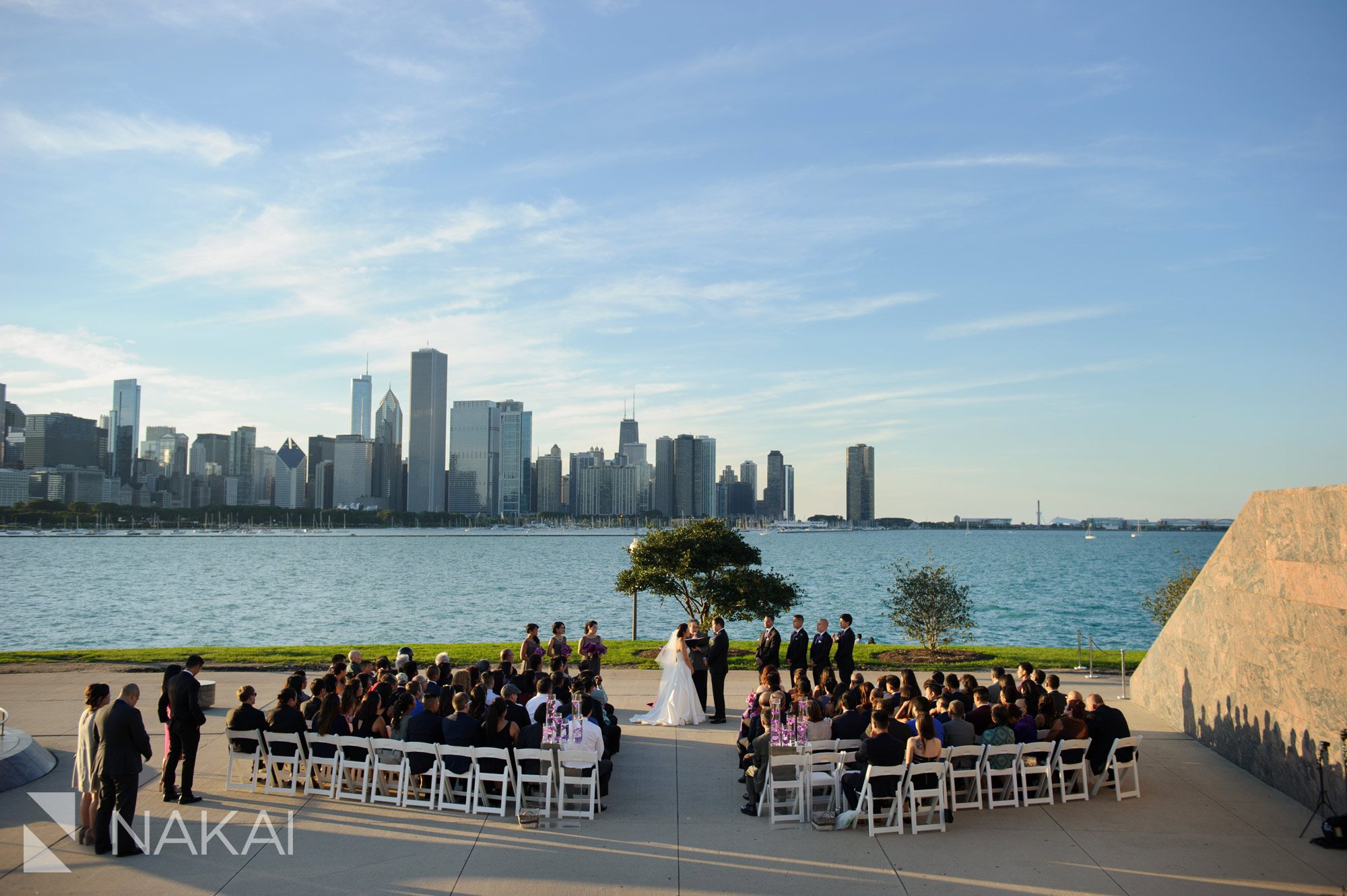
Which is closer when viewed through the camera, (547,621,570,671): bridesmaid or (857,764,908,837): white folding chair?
(857,764,908,837): white folding chair

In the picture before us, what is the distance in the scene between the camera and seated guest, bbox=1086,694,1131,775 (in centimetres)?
990

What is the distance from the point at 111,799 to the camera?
7.87 m

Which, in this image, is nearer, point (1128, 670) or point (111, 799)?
point (111, 799)

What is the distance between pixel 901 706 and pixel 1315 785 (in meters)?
4.38

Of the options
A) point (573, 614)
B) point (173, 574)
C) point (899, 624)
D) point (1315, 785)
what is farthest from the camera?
point (173, 574)

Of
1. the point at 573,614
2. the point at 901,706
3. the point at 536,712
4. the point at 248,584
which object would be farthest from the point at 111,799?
the point at 248,584

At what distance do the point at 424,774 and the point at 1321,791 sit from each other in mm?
9467

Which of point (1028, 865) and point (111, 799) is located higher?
point (111, 799)

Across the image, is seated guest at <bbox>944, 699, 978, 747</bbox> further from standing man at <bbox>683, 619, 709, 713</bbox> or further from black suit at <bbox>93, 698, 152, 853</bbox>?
black suit at <bbox>93, 698, 152, 853</bbox>

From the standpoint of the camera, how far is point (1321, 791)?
866 cm

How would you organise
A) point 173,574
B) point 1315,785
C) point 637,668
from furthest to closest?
point 173,574 → point 637,668 → point 1315,785

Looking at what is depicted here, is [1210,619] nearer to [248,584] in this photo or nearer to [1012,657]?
[1012,657]

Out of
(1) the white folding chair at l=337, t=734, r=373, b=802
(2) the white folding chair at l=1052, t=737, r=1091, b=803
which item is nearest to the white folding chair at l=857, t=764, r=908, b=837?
(2) the white folding chair at l=1052, t=737, r=1091, b=803

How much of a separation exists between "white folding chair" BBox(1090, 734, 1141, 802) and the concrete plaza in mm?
190
